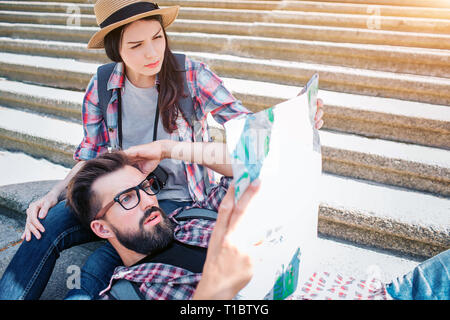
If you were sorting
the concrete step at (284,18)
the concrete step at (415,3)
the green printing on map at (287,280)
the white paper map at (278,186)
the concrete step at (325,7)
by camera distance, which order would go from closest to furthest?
the white paper map at (278,186) < the green printing on map at (287,280) < the concrete step at (284,18) < the concrete step at (325,7) < the concrete step at (415,3)

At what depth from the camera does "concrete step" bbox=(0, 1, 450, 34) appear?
11.1 ft

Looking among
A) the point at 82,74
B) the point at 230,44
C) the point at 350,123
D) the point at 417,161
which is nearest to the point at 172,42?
the point at 230,44

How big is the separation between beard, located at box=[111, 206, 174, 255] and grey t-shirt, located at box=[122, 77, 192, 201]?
37cm

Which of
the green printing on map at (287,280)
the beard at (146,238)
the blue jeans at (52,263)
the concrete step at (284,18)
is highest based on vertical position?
the concrete step at (284,18)

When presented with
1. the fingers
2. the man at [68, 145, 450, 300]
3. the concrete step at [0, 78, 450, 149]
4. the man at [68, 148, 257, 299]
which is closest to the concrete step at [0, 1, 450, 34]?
the concrete step at [0, 78, 450, 149]

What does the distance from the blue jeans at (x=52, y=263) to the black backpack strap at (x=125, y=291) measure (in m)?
0.11

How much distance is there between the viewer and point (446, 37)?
314 cm

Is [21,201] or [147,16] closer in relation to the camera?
[147,16]

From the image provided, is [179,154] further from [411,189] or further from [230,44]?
[230,44]

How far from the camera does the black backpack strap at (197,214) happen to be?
1.71 m

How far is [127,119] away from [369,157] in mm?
1621

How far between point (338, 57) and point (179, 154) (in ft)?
7.58

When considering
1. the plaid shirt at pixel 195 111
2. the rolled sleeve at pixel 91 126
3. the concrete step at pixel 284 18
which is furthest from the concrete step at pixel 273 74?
the rolled sleeve at pixel 91 126

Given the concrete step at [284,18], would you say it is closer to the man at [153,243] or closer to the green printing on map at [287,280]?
the man at [153,243]
